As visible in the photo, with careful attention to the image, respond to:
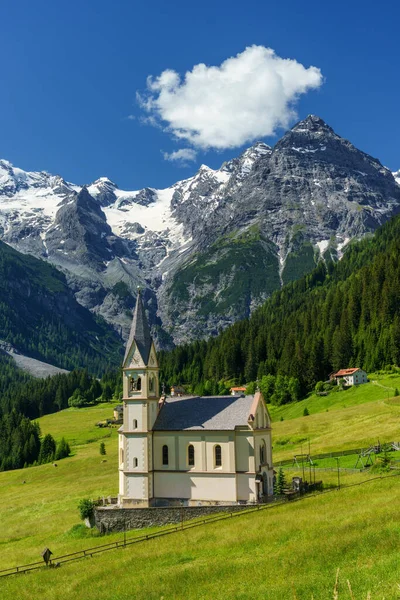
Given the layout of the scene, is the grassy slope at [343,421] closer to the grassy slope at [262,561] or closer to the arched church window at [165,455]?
the arched church window at [165,455]

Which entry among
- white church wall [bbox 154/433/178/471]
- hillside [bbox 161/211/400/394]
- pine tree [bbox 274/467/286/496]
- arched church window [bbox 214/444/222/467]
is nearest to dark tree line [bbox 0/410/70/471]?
hillside [bbox 161/211/400/394]

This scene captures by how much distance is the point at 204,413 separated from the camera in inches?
2667

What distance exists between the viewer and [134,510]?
202ft

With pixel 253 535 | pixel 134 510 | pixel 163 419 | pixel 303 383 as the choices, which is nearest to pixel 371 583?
pixel 253 535

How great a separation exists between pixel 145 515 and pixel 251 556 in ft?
89.4

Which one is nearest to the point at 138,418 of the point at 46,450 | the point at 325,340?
the point at 46,450

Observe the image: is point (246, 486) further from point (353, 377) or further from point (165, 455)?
point (353, 377)

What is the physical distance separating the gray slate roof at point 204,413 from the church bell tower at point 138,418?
1756 millimetres

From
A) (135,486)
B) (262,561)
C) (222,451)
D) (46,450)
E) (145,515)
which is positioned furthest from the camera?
(46,450)

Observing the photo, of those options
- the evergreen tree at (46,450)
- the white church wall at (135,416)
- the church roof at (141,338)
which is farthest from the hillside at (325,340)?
the white church wall at (135,416)

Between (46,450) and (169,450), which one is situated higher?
(169,450)

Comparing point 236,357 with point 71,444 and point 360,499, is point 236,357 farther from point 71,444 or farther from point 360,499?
point 360,499

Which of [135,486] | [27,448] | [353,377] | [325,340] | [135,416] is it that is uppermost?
[325,340]

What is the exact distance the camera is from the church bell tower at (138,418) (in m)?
66.3
